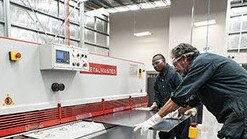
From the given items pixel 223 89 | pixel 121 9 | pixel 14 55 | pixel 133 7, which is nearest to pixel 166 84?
pixel 223 89

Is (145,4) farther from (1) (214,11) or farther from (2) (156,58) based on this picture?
(2) (156,58)

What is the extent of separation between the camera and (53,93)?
1.69 metres

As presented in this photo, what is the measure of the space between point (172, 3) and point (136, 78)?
3588 mm

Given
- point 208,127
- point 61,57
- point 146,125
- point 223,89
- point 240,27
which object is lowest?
point 208,127

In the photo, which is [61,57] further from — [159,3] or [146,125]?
[159,3]

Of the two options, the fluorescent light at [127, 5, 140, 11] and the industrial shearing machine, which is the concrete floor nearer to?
the industrial shearing machine

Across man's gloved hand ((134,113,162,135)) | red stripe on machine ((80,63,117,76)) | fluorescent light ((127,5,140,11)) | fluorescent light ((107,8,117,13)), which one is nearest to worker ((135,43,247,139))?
man's gloved hand ((134,113,162,135))

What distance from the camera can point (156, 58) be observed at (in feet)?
8.34

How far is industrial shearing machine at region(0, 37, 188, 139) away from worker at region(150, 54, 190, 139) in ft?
1.85

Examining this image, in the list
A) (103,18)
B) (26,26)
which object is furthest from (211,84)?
(103,18)

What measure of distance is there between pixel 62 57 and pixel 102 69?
27.4 inches

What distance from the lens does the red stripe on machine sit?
213 centimetres

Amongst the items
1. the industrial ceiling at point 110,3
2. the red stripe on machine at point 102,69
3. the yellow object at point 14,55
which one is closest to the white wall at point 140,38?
the industrial ceiling at point 110,3

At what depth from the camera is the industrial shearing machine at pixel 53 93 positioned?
137cm
